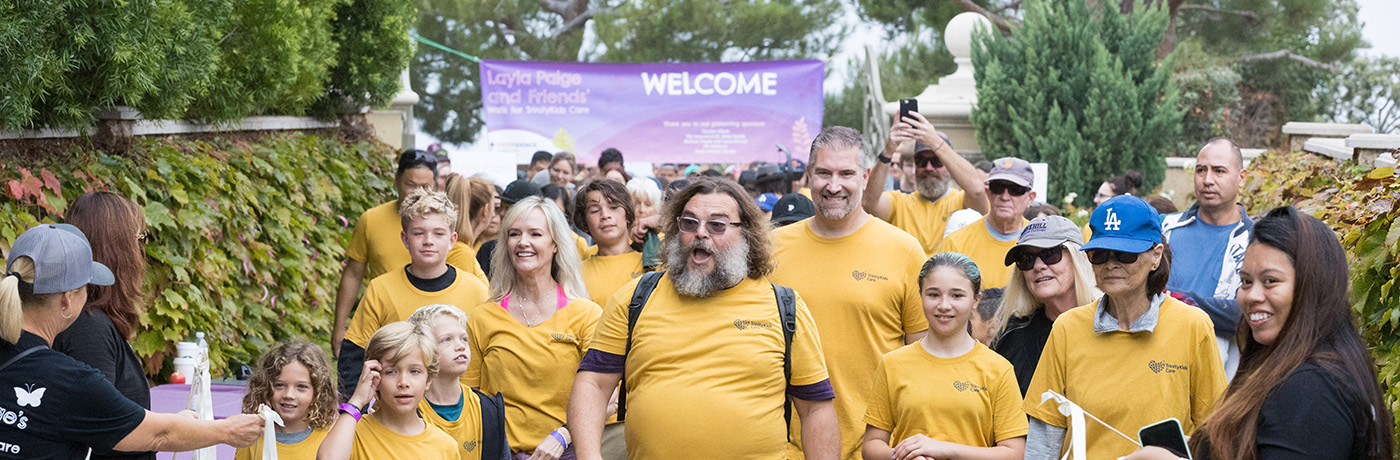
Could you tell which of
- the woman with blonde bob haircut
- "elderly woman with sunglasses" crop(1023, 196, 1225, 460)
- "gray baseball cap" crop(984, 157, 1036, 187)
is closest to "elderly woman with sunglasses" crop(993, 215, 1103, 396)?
"elderly woman with sunglasses" crop(1023, 196, 1225, 460)

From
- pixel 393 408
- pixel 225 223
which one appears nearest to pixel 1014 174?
pixel 393 408

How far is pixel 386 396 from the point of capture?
14.4 feet

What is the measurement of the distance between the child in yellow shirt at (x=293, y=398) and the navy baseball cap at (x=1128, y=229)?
273cm

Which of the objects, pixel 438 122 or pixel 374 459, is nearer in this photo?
pixel 374 459

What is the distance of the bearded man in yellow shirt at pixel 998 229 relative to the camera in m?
5.64

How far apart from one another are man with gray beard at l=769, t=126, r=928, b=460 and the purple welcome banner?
31.8 ft

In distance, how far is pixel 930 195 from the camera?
681 centimetres

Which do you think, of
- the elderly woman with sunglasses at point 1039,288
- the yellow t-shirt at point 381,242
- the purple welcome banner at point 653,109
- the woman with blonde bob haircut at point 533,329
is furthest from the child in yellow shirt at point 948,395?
the purple welcome banner at point 653,109

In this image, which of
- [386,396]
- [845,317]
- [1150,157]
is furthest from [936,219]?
[1150,157]

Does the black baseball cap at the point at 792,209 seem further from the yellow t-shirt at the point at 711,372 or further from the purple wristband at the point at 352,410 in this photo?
the purple wristband at the point at 352,410

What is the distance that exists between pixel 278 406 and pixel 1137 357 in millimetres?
2937

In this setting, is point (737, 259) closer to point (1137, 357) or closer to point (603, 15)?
point (1137, 357)

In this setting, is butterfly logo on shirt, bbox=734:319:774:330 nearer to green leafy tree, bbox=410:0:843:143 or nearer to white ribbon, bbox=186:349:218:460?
white ribbon, bbox=186:349:218:460

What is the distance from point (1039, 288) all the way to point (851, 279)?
71 cm
